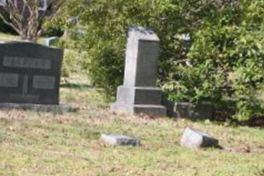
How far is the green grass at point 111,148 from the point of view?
8.56 m

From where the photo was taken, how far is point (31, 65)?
43.7ft

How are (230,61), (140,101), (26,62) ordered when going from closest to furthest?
(26,62) → (140,101) → (230,61)

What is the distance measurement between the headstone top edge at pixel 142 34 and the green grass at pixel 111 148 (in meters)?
1.54

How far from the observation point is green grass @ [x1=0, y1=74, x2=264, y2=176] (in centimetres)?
856

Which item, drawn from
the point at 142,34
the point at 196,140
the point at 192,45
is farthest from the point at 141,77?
the point at 196,140

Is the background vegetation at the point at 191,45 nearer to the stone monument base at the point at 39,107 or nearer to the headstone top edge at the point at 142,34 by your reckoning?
the headstone top edge at the point at 142,34

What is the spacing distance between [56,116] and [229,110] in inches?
160

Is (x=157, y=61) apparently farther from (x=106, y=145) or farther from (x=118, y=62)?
(x=106, y=145)

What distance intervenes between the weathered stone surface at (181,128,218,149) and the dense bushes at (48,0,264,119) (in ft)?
10.6

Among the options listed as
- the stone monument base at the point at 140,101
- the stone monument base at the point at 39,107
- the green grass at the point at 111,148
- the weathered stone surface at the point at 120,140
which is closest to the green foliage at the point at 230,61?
the stone monument base at the point at 140,101

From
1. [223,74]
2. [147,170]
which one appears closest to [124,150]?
[147,170]

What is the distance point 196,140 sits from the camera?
1060cm

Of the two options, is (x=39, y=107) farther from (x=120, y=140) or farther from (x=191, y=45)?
(x=191, y=45)

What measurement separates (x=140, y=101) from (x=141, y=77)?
1.50 feet
